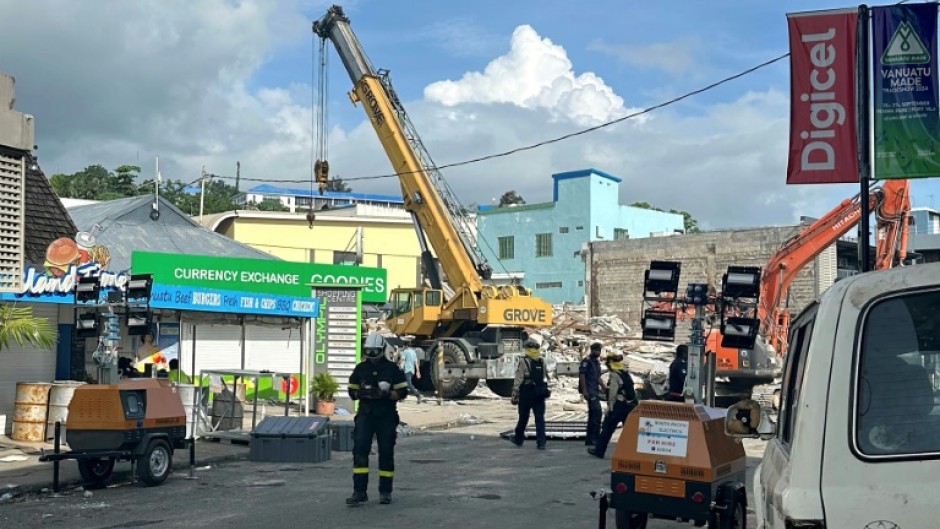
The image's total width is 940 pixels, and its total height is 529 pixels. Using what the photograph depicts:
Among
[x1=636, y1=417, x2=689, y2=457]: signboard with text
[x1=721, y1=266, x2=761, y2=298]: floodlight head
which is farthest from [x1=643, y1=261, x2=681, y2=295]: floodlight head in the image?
[x1=636, y1=417, x2=689, y2=457]: signboard with text

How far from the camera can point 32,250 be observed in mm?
19062

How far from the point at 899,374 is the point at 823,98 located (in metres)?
6.71

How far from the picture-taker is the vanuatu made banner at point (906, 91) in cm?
848

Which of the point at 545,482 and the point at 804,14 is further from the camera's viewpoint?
the point at 545,482

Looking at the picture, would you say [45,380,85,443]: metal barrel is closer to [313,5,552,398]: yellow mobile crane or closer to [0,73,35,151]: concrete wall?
[0,73,35,151]: concrete wall

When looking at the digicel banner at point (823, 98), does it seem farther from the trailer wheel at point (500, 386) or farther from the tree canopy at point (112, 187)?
the tree canopy at point (112, 187)

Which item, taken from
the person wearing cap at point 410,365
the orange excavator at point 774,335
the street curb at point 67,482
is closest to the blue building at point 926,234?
the orange excavator at point 774,335

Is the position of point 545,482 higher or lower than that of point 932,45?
lower

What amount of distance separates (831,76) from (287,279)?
17.6 m

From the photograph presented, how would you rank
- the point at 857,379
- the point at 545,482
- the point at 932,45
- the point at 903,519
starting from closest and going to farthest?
the point at 903,519 < the point at 857,379 < the point at 932,45 < the point at 545,482

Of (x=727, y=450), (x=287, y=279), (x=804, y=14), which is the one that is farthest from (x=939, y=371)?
(x=287, y=279)

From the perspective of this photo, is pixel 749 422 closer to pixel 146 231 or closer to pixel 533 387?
pixel 533 387

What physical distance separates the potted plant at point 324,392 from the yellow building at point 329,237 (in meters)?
28.1

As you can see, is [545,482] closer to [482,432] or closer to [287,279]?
[482,432]
